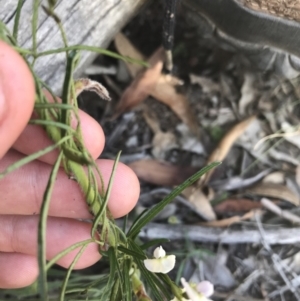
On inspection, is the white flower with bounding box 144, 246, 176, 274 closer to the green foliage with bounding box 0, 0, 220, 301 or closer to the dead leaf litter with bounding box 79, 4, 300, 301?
the green foliage with bounding box 0, 0, 220, 301

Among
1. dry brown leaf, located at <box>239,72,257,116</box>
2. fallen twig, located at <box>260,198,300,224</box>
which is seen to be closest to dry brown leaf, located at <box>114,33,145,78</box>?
dry brown leaf, located at <box>239,72,257,116</box>

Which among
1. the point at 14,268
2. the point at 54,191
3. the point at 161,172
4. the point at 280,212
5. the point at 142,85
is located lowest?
the point at 280,212

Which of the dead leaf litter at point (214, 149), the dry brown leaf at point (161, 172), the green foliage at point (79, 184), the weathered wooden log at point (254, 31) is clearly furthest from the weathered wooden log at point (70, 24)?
the dry brown leaf at point (161, 172)

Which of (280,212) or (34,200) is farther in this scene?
(280,212)

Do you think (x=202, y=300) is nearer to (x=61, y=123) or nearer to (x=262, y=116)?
(x=61, y=123)

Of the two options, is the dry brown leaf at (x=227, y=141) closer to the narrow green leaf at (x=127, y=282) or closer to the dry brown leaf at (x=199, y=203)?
the dry brown leaf at (x=199, y=203)

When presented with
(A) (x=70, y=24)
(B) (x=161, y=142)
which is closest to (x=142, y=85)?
(B) (x=161, y=142)

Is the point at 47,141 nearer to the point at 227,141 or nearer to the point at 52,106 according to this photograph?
the point at 52,106
